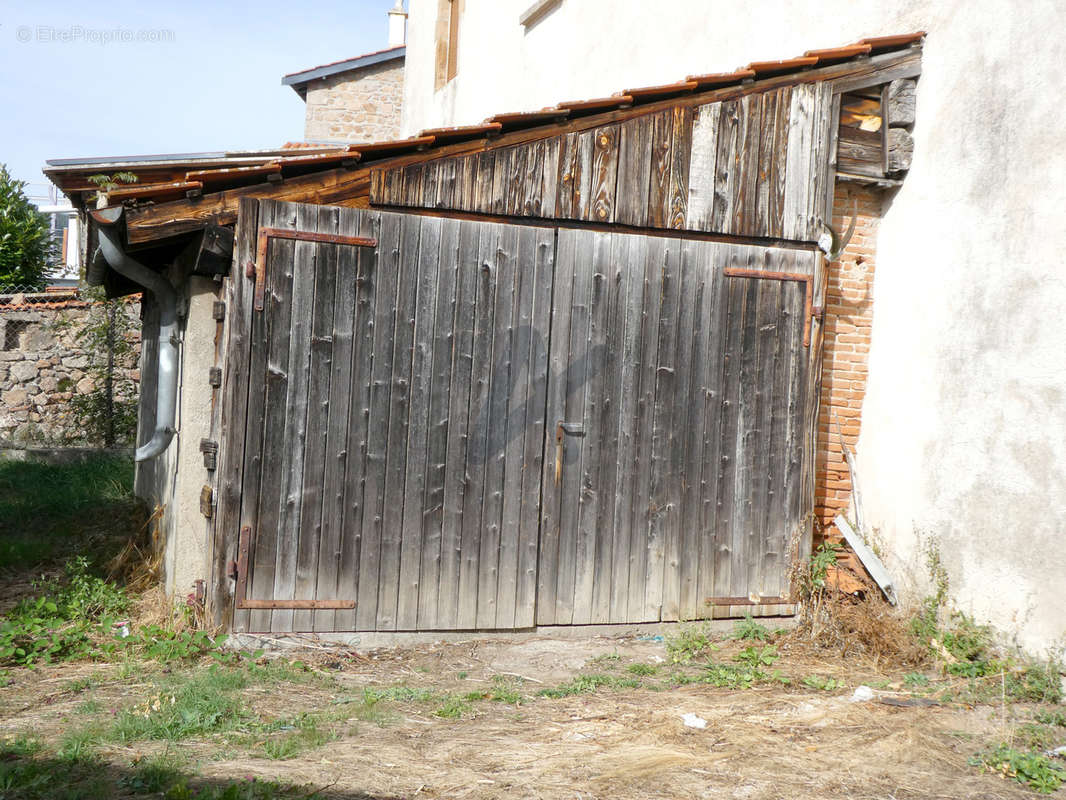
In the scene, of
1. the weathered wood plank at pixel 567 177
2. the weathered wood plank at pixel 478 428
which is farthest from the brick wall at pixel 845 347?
the weathered wood plank at pixel 478 428

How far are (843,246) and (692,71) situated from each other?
8.93 feet

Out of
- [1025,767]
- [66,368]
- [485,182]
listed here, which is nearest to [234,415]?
[485,182]

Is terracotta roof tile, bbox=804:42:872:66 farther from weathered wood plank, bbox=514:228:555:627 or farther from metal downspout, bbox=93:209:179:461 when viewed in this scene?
metal downspout, bbox=93:209:179:461

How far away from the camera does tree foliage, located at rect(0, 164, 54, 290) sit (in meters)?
16.0

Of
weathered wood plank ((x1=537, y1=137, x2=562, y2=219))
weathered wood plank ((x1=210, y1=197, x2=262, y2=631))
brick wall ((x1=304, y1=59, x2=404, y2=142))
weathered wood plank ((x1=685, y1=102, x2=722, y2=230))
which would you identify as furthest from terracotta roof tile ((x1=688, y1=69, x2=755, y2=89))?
brick wall ((x1=304, y1=59, x2=404, y2=142))

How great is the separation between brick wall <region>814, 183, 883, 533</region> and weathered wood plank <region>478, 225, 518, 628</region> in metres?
2.18

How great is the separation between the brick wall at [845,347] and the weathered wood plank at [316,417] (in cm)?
321

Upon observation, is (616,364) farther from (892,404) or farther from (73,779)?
(73,779)

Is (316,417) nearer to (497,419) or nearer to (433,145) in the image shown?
(497,419)

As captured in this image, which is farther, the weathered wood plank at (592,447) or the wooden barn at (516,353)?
the weathered wood plank at (592,447)

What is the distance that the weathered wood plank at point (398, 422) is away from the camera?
539 cm

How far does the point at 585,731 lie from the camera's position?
434cm

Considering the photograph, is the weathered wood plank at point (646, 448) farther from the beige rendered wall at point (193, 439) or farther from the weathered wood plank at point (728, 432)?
the beige rendered wall at point (193, 439)

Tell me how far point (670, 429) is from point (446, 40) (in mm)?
9630
